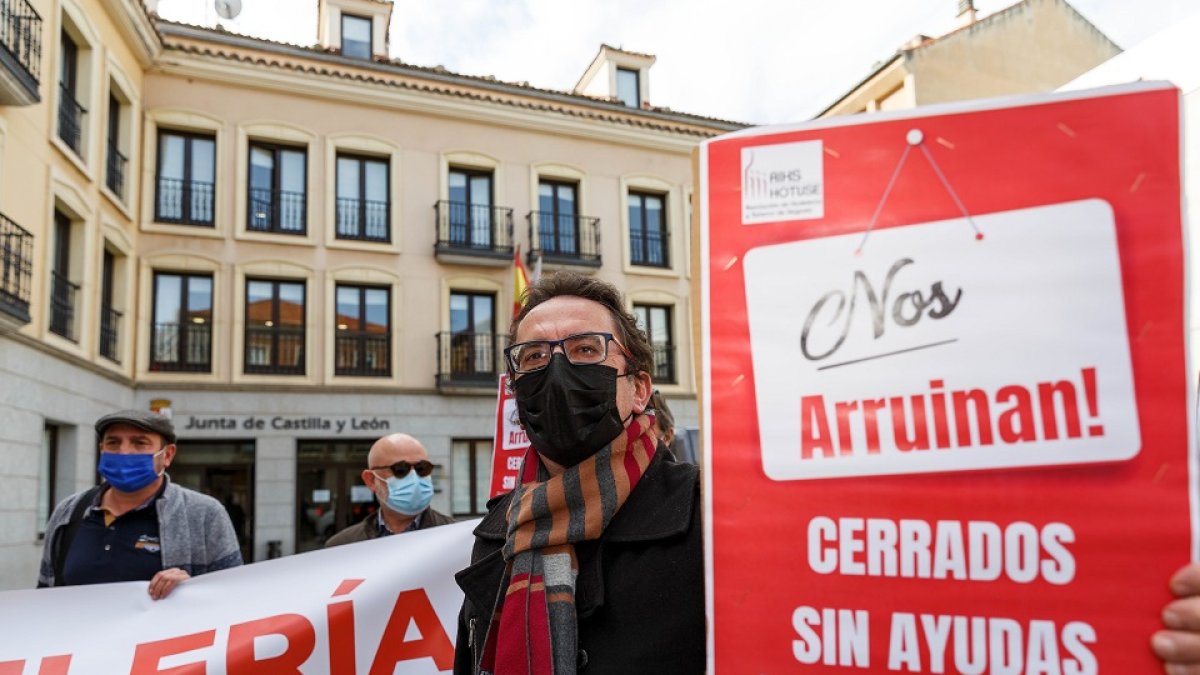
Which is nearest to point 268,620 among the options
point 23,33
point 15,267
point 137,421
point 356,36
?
point 137,421

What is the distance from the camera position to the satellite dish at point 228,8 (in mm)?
21062

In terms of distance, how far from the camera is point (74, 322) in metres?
15.0

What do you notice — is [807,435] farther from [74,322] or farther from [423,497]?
[74,322]

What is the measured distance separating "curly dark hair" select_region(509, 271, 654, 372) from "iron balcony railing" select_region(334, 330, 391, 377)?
1780 cm

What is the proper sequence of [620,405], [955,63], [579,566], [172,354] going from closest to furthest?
[579,566]
[620,405]
[172,354]
[955,63]

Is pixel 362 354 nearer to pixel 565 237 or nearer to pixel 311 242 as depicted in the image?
pixel 311 242

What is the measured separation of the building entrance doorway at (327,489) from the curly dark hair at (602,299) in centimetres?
1710

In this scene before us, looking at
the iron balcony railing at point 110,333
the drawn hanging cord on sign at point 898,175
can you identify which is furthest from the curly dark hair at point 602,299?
the iron balcony railing at point 110,333

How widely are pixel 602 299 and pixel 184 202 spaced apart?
61.2ft

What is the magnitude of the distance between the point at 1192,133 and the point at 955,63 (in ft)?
71.9

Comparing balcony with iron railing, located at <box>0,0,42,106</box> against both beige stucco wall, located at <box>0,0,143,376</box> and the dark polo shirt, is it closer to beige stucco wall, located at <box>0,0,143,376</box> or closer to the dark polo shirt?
beige stucco wall, located at <box>0,0,143,376</box>

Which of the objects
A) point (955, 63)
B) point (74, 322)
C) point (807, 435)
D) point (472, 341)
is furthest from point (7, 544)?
point (955, 63)

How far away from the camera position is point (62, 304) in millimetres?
14625

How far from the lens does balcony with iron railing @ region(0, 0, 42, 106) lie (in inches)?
470
